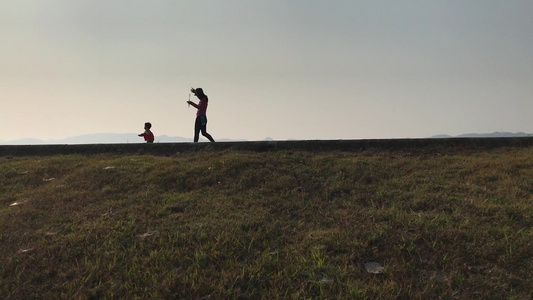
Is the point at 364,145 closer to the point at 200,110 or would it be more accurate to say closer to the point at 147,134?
the point at 200,110

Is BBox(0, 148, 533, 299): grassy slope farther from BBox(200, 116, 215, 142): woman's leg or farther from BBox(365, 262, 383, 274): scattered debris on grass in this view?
BBox(200, 116, 215, 142): woman's leg

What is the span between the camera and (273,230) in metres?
4.48

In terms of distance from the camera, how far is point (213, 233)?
14.3ft

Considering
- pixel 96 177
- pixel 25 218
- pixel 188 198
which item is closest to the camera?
pixel 25 218

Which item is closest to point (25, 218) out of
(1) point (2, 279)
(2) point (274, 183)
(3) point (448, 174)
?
(1) point (2, 279)

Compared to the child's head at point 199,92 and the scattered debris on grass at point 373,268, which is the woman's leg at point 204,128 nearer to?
the child's head at point 199,92

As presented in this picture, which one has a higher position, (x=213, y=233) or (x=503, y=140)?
(x=503, y=140)

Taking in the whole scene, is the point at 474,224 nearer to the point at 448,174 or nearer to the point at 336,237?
the point at 336,237

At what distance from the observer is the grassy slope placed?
11.2ft

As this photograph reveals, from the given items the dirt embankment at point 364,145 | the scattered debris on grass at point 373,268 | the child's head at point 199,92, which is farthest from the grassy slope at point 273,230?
the child's head at point 199,92

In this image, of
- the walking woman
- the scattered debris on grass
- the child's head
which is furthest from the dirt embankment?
the scattered debris on grass

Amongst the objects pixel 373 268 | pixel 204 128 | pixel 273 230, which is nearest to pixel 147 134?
pixel 204 128

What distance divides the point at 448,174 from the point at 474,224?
221cm

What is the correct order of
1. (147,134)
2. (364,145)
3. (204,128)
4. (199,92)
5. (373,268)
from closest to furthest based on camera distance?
(373,268)
(364,145)
(199,92)
(204,128)
(147,134)
